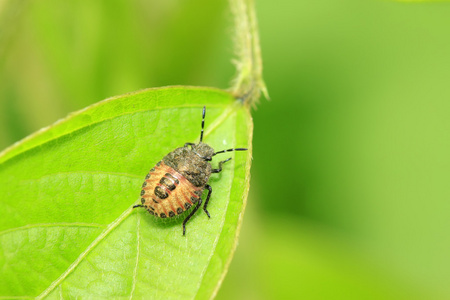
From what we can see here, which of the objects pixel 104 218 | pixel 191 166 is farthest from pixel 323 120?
pixel 104 218

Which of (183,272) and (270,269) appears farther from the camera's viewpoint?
(270,269)

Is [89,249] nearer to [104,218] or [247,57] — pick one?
[104,218]

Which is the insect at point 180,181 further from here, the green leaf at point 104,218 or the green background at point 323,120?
the green background at point 323,120

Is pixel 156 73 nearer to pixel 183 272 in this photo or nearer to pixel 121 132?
pixel 121 132

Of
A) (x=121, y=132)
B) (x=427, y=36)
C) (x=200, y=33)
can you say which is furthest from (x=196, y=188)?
(x=427, y=36)

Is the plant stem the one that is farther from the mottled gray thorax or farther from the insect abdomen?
the insect abdomen

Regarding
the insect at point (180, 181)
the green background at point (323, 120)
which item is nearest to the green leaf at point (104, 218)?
the insect at point (180, 181)
